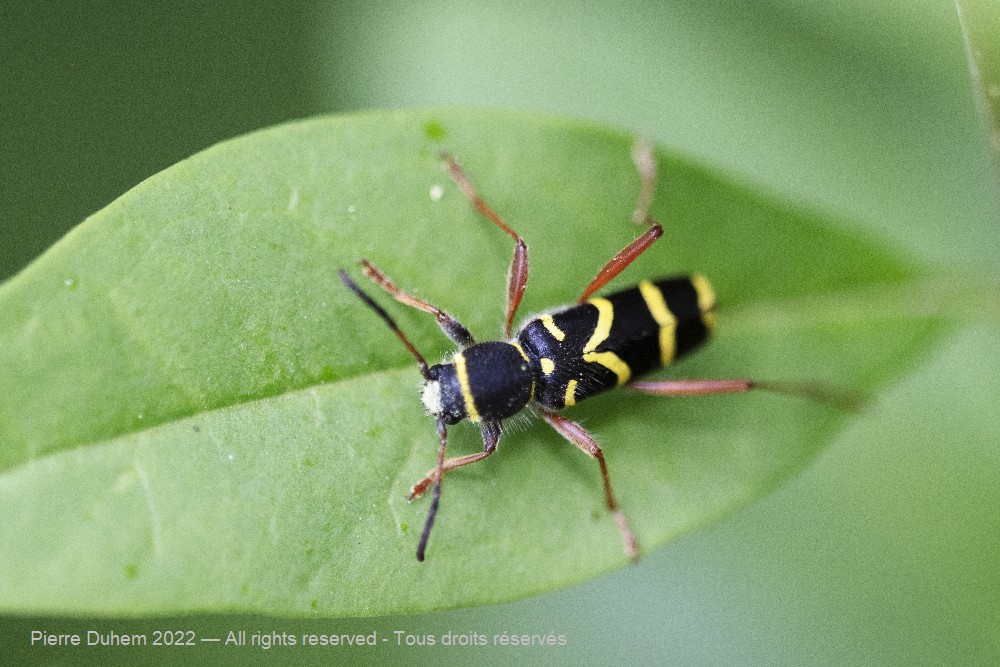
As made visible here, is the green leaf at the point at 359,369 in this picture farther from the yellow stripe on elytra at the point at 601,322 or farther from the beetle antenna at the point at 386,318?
the yellow stripe on elytra at the point at 601,322

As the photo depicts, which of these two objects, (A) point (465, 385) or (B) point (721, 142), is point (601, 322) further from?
(B) point (721, 142)

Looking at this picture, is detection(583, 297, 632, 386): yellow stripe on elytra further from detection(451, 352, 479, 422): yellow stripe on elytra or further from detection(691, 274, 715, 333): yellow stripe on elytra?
detection(451, 352, 479, 422): yellow stripe on elytra

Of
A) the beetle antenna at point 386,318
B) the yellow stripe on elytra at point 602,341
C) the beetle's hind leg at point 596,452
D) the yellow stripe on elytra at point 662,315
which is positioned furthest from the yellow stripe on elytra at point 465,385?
the yellow stripe on elytra at point 662,315

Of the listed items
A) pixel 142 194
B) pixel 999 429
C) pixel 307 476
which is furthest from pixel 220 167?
pixel 999 429

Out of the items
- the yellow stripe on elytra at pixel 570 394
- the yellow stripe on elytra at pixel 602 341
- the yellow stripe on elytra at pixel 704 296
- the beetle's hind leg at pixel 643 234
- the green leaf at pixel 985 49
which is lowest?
the yellow stripe on elytra at pixel 570 394

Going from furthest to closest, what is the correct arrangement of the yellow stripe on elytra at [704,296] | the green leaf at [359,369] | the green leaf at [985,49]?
the yellow stripe on elytra at [704,296] → the green leaf at [985,49] → the green leaf at [359,369]

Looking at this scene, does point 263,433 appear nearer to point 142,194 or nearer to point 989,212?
point 142,194

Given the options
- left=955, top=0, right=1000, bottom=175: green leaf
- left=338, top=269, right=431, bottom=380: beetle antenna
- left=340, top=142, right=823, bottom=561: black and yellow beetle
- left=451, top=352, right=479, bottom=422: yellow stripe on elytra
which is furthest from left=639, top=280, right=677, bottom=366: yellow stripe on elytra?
left=955, top=0, right=1000, bottom=175: green leaf
